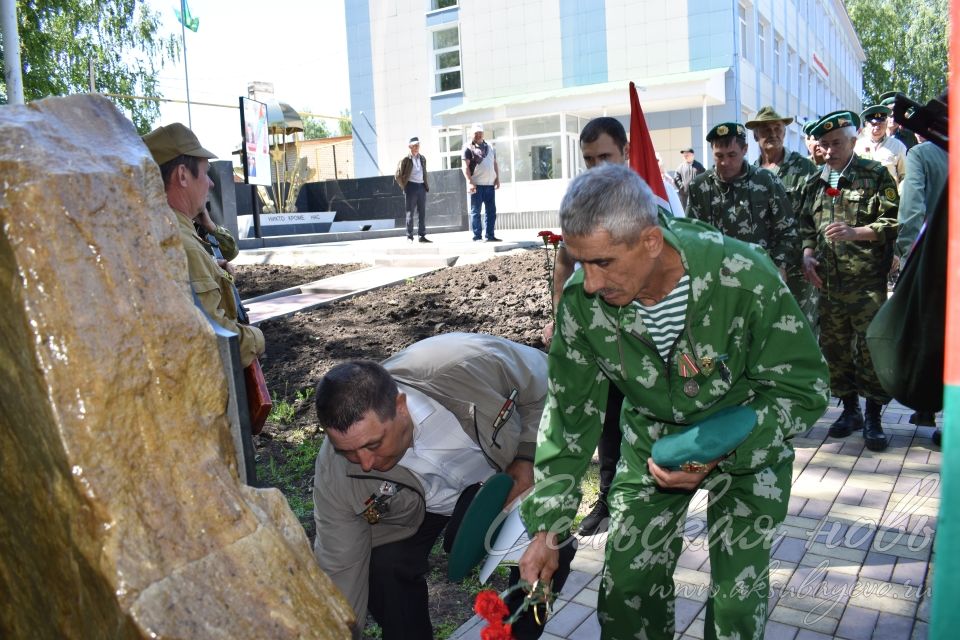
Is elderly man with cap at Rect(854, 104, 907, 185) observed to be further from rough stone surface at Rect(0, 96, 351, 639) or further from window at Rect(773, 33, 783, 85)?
window at Rect(773, 33, 783, 85)

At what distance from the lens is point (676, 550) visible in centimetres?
243

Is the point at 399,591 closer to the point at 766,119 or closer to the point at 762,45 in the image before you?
the point at 766,119

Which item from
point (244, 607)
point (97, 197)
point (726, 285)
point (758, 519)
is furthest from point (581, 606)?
point (97, 197)

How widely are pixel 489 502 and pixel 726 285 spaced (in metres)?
1.04

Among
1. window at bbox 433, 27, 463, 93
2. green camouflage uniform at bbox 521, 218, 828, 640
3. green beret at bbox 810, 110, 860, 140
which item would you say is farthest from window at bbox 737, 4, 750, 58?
green camouflage uniform at bbox 521, 218, 828, 640

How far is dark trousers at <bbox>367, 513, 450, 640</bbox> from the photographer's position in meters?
2.70

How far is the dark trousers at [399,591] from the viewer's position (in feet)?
8.84

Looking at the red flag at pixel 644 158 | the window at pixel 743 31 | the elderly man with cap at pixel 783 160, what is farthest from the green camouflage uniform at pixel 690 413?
the window at pixel 743 31

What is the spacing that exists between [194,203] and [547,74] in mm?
23247

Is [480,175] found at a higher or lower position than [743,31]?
lower

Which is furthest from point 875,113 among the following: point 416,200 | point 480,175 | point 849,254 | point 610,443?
point 416,200

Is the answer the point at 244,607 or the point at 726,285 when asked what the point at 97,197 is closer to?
the point at 244,607

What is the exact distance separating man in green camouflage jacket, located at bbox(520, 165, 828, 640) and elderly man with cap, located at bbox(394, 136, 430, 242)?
11.9 metres

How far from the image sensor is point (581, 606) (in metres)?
3.27
